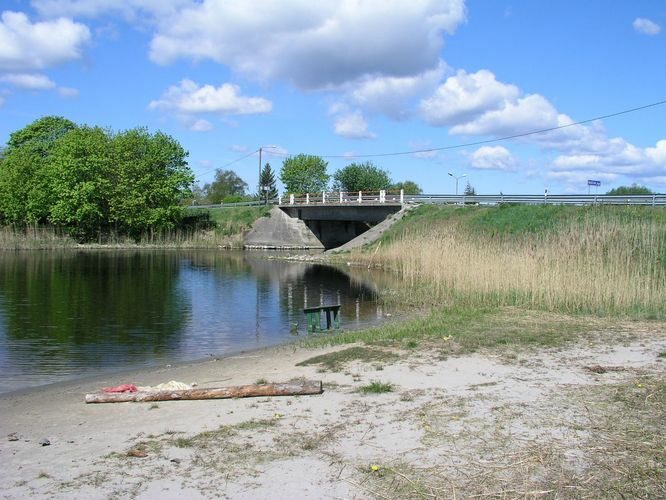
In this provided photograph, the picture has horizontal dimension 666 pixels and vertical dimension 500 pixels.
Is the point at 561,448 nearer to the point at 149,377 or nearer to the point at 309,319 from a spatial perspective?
the point at 149,377

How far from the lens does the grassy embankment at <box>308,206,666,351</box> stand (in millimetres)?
13375

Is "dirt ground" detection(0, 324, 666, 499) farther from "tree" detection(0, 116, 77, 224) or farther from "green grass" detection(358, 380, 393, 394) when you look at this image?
"tree" detection(0, 116, 77, 224)

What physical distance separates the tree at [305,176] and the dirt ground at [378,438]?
105 meters

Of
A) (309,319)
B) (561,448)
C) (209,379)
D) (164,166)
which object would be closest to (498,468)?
(561,448)

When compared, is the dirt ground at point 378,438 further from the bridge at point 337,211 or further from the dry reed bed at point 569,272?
the bridge at point 337,211

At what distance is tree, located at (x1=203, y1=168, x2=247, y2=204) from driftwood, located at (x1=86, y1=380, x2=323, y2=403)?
414 feet

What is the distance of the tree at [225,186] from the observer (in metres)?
137

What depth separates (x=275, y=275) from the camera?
119 feet

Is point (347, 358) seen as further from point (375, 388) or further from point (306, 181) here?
point (306, 181)

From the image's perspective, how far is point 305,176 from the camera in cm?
11356

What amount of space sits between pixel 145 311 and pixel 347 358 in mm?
12075

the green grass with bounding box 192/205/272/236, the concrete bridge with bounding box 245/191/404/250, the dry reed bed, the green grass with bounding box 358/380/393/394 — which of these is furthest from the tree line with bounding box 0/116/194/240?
the green grass with bounding box 358/380/393/394

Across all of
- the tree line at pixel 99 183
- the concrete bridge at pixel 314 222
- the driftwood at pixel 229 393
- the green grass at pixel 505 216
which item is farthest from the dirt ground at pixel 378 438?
the tree line at pixel 99 183

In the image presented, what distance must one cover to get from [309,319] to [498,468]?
11240 mm
